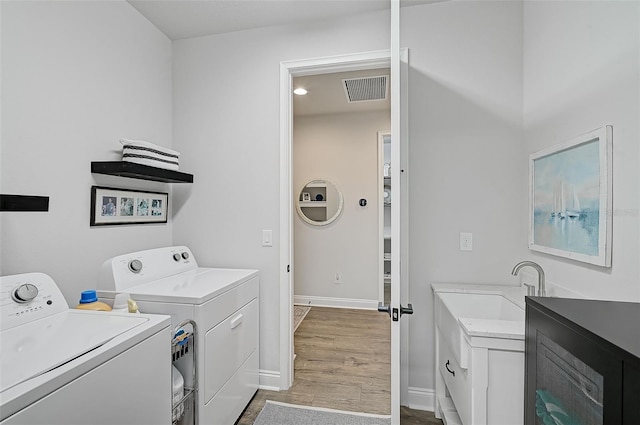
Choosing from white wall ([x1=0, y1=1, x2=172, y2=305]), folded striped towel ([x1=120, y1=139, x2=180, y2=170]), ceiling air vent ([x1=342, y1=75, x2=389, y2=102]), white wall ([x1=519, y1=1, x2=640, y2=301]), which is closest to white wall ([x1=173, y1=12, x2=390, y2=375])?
white wall ([x1=0, y1=1, x2=172, y2=305])

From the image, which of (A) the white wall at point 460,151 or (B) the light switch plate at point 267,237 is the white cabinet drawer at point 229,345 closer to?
(B) the light switch plate at point 267,237

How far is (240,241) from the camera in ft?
7.25

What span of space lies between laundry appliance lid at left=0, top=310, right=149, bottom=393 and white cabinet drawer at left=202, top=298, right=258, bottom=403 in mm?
516

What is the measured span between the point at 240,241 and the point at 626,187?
2.04 m

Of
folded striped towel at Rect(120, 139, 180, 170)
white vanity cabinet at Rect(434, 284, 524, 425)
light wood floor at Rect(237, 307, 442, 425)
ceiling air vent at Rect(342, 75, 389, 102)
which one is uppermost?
ceiling air vent at Rect(342, 75, 389, 102)

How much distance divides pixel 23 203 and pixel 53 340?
2.54 feet

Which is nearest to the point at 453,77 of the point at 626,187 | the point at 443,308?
the point at 626,187

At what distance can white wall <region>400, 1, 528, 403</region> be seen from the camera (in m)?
1.82

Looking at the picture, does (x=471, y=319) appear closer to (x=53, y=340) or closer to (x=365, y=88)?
(x=53, y=340)

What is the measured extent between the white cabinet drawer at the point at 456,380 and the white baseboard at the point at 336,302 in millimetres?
2042

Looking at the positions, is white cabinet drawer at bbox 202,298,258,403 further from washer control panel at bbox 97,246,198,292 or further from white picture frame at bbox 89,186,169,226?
white picture frame at bbox 89,186,169,226

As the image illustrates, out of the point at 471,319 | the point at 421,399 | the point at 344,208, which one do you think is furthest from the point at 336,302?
the point at 471,319

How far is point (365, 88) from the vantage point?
10.1 ft

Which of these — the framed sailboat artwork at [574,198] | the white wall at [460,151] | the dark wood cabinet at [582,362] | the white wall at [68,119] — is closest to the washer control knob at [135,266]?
the white wall at [68,119]
